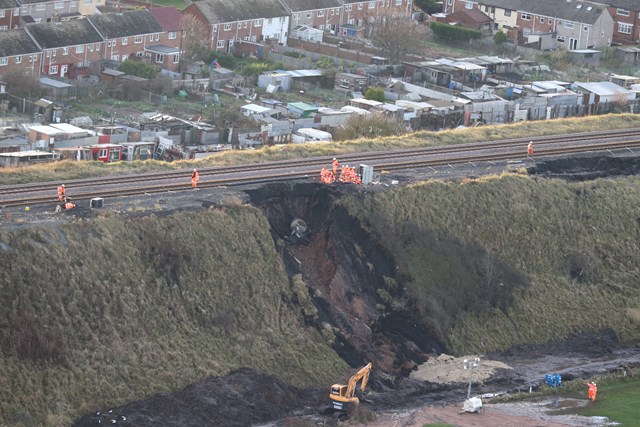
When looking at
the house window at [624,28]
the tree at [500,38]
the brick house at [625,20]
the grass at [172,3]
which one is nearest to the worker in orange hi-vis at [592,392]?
the tree at [500,38]

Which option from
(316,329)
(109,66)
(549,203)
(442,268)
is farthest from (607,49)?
(316,329)

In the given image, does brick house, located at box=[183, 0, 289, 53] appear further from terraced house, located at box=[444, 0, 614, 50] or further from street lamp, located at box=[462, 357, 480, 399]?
street lamp, located at box=[462, 357, 480, 399]

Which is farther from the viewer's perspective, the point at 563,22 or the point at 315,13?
the point at 563,22

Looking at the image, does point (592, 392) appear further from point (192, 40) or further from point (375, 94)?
point (192, 40)

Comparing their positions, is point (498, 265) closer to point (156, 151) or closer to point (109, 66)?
point (156, 151)

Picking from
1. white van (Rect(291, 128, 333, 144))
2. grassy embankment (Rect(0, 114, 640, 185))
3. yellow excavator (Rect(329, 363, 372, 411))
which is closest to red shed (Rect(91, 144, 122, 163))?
grassy embankment (Rect(0, 114, 640, 185))

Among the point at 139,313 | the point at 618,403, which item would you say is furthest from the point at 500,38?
the point at 139,313

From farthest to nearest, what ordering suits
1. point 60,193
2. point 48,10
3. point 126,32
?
1. point 48,10
2. point 126,32
3. point 60,193
